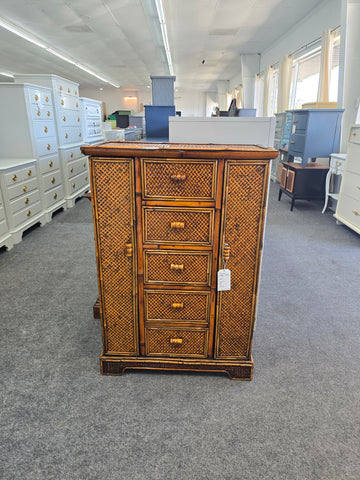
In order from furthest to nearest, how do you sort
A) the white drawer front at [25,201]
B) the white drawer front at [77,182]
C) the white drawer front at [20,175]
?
the white drawer front at [77,182] → the white drawer front at [25,201] → the white drawer front at [20,175]

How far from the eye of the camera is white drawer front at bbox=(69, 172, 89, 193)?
5.24 metres

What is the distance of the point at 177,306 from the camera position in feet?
5.30

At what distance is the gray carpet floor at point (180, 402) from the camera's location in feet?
4.16

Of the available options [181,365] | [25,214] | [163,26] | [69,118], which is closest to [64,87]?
[69,118]

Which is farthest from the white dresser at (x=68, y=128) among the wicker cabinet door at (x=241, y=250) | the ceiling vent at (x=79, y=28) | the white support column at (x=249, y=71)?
the white support column at (x=249, y=71)

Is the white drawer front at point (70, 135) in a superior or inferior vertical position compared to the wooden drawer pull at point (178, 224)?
superior

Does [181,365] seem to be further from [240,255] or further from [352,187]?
[352,187]

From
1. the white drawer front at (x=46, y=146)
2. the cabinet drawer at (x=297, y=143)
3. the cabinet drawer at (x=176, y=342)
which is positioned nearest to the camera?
the cabinet drawer at (x=176, y=342)

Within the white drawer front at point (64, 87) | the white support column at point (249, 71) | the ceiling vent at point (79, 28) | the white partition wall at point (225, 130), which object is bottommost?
the white partition wall at point (225, 130)

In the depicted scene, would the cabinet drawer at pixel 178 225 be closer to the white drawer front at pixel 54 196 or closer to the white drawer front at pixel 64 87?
the white drawer front at pixel 54 196

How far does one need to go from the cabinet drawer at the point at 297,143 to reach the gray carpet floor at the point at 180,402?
3.19 m

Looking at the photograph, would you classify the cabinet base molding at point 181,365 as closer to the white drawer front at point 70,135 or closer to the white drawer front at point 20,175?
the white drawer front at point 20,175

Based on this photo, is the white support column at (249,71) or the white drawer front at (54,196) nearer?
the white drawer front at (54,196)

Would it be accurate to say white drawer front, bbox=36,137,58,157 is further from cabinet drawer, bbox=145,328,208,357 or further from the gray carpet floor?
cabinet drawer, bbox=145,328,208,357
